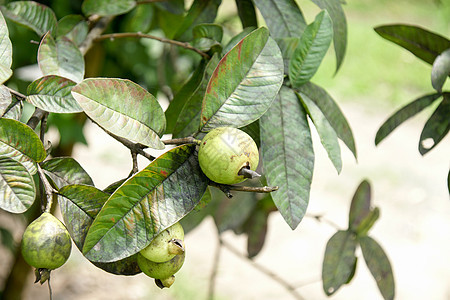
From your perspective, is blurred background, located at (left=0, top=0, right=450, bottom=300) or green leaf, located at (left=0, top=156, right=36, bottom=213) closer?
green leaf, located at (left=0, top=156, right=36, bottom=213)

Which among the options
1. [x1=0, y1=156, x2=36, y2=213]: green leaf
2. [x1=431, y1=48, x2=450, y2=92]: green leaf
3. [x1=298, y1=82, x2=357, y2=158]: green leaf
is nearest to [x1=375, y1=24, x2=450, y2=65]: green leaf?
[x1=431, y1=48, x2=450, y2=92]: green leaf

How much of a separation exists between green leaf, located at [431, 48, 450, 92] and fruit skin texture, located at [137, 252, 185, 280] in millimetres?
351

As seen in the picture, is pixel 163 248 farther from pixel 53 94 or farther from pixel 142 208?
pixel 53 94

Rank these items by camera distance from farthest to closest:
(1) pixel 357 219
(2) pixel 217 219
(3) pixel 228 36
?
1. (3) pixel 228 36
2. (2) pixel 217 219
3. (1) pixel 357 219

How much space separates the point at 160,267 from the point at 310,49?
0.28 m

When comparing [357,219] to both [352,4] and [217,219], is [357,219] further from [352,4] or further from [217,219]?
Answer: [352,4]

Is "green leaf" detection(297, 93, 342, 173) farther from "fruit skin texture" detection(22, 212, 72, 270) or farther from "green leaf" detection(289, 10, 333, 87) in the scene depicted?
"fruit skin texture" detection(22, 212, 72, 270)

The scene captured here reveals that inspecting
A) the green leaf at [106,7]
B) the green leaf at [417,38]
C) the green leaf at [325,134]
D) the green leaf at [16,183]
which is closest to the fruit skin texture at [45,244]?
the green leaf at [16,183]

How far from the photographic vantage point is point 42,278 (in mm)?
418

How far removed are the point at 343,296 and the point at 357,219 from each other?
124 centimetres

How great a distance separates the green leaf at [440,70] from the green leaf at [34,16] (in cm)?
45

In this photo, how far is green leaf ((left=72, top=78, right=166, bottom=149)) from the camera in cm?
41

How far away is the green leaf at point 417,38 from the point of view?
668 millimetres

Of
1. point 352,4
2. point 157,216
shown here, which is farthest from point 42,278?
point 352,4
